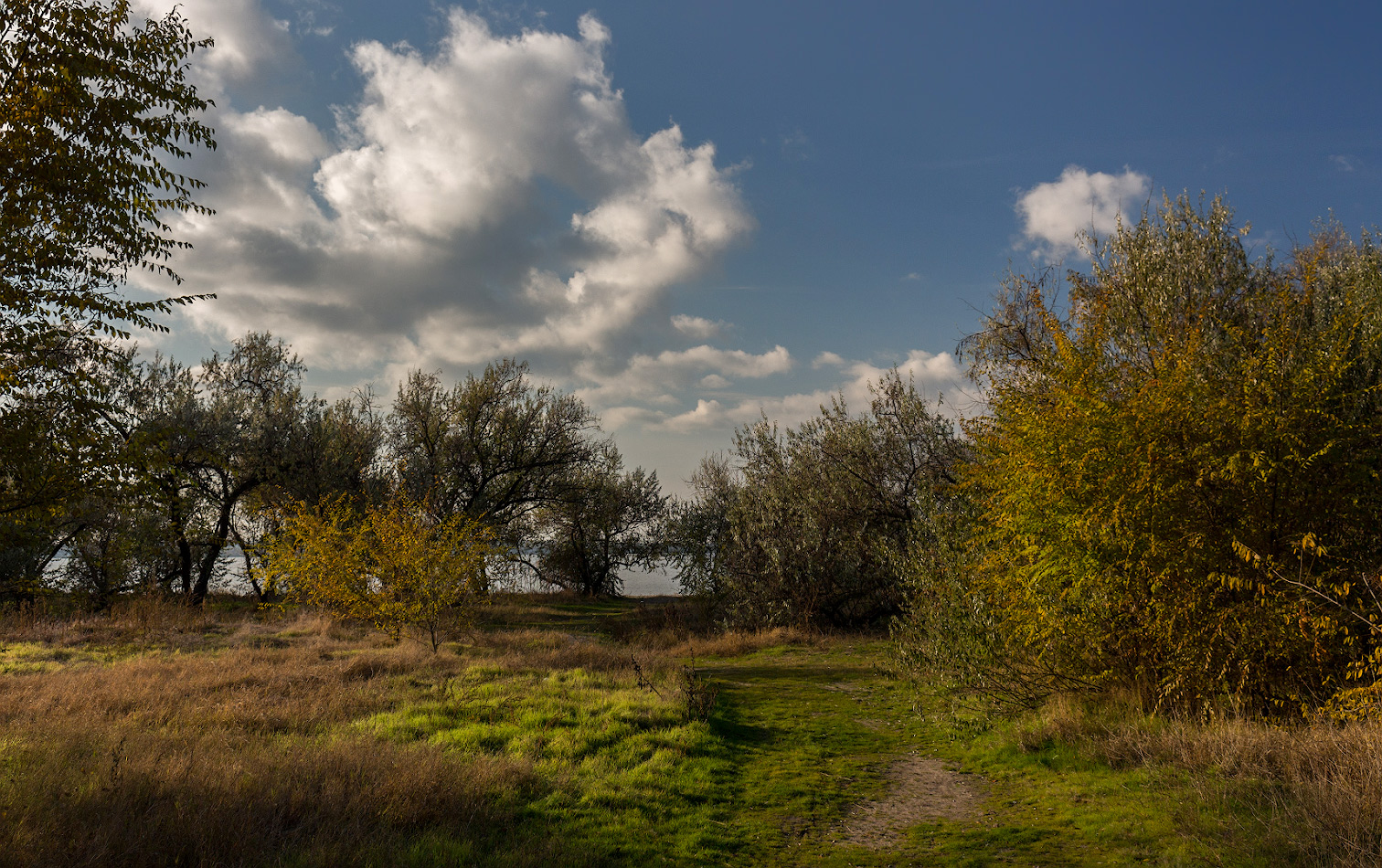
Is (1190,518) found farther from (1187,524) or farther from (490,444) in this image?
(490,444)

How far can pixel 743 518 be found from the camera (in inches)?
987

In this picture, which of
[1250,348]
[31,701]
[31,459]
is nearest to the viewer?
[31,459]

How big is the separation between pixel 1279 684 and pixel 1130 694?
1.48m

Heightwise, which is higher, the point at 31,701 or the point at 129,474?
the point at 129,474

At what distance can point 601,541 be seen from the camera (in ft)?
122

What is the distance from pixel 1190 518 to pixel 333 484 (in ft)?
86.1

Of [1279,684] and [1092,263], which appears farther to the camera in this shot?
[1092,263]

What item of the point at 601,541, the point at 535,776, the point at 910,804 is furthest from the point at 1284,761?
the point at 601,541

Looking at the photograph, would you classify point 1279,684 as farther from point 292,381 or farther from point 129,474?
point 292,381

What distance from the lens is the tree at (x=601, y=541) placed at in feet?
120

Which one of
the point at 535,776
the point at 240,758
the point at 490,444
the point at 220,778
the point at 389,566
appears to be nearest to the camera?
the point at 220,778

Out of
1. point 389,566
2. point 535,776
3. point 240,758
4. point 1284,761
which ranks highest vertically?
point 389,566

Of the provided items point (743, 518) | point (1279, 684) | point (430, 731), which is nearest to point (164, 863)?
point (430, 731)

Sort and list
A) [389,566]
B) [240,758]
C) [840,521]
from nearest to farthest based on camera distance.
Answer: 1. [240,758]
2. [389,566]
3. [840,521]
